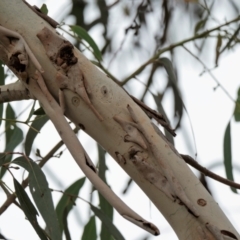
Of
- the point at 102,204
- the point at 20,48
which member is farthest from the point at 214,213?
the point at 102,204

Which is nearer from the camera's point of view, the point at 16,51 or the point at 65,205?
the point at 16,51

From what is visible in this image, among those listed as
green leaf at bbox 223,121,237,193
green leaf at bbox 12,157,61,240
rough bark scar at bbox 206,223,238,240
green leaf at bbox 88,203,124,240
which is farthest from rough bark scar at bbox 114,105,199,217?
green leaf at bbox 223,121,237,193

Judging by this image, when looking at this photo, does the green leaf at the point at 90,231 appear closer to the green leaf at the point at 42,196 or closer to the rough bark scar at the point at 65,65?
the green leaf at the point at 42,196

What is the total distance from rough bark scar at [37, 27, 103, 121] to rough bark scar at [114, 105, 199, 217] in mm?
36

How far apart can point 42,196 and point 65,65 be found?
29 cm

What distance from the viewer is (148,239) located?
1938 millimetres

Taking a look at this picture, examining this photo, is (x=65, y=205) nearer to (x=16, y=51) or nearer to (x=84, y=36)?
(x=84, y=36)

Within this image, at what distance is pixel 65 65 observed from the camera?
23.0 inches

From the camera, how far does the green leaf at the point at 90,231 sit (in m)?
1.20

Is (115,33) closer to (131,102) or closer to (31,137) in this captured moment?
(31,137)

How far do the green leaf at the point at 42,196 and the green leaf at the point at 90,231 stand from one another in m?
0.39

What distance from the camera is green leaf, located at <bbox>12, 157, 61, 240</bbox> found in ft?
2.59

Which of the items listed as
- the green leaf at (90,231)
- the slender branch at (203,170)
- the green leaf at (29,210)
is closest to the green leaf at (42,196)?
the green leaf at (29,210)

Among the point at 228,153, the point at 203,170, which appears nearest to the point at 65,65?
the point at 203,170
